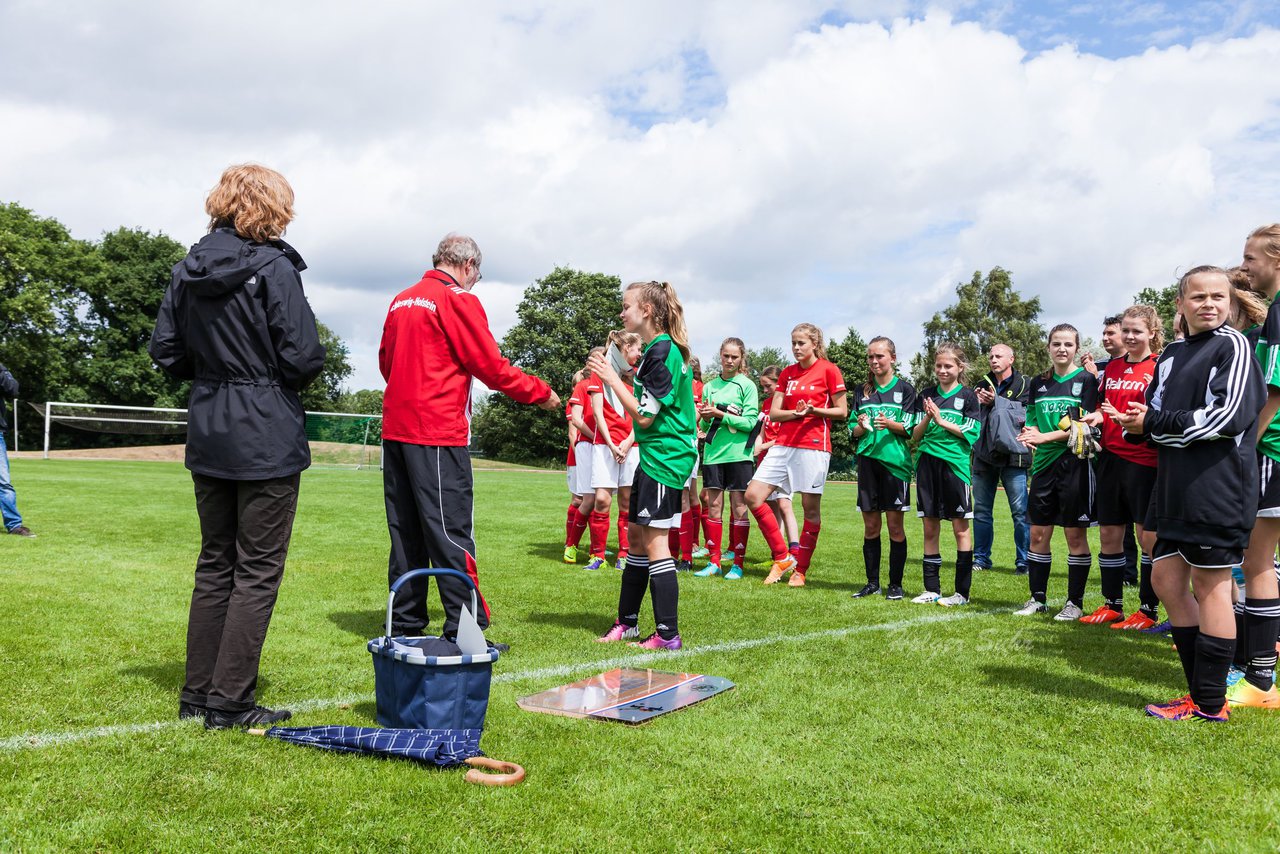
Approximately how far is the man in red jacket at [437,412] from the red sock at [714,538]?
172 inches

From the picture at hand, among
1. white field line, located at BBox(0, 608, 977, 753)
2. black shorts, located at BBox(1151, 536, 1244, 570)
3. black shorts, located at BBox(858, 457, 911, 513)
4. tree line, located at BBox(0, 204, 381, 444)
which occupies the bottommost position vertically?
white field line, located at BBox(0, 608, 977, 753)

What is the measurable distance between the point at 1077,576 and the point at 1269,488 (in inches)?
109

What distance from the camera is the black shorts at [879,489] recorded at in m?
7.76

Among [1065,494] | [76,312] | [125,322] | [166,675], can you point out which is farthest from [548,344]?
[166,675]

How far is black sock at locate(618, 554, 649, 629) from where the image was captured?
228 inches

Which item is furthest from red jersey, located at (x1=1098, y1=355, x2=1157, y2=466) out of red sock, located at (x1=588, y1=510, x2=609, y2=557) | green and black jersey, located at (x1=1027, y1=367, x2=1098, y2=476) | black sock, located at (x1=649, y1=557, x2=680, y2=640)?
red sock, located at (x1=588, y1=510, x2=609, y2=557)

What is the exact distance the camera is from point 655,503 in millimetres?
5531

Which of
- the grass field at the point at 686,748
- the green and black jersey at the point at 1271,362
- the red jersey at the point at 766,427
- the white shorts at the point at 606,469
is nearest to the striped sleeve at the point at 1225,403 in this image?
the green and black jersey at the point at 1271,362

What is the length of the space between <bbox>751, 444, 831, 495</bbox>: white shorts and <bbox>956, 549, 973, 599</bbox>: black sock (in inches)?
58.8

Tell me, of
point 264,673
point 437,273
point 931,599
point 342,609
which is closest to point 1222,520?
point 931,599

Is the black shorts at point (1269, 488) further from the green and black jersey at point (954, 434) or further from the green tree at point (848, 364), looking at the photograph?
the green tree at point (848, 364)

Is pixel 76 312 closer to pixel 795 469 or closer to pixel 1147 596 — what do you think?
pixel 795 469

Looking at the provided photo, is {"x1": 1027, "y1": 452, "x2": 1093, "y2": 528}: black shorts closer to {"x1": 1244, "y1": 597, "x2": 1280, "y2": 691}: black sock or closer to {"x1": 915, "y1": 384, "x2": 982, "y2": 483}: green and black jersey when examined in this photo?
{"x1": 915, "y1": 384, "x2": 982, "y2": 483}: green and black jersey

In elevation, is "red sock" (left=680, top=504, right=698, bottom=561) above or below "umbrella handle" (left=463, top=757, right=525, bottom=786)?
above
